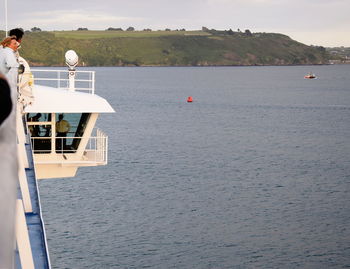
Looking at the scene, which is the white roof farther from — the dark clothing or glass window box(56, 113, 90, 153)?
the dark clothing

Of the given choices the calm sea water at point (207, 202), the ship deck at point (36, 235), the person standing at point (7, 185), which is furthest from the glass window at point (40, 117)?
the person standing at point (7, 185)

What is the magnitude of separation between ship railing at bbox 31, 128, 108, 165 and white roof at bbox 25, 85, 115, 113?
4.00ft

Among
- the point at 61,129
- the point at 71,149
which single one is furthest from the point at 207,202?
the point at 61,129

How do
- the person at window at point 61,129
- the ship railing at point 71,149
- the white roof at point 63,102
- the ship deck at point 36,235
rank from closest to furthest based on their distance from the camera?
1. the ship deck at point 36,235
2. the white roof at point 63,102
3. the ship railing at point 71,149
4. the person at window at point 61,129

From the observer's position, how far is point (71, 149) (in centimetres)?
2925

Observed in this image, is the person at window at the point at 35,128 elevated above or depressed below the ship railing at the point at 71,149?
above

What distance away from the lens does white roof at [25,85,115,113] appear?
27500mm

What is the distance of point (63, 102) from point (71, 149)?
2.53 meters

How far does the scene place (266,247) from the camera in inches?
1777

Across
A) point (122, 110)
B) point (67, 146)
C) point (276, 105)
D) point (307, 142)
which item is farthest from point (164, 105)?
point (67, 146)

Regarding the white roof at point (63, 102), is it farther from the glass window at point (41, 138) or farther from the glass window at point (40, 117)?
the glass window at point (41, 138)

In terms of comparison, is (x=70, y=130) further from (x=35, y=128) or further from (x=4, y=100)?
(x=4, y=100)

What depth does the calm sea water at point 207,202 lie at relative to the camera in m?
43.7

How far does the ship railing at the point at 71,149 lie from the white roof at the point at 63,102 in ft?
4.00
